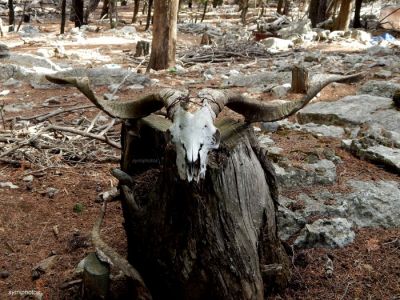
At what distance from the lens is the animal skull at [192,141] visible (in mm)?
2328

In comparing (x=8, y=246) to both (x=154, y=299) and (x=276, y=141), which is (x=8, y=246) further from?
(x=276, y=141)

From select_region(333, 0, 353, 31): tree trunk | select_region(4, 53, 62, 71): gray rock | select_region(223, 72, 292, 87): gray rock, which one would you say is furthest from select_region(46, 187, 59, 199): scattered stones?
select_region(333, 0, 353, 31): tree trunk

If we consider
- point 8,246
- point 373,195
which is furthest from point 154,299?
point 373,195

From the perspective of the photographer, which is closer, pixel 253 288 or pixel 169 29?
pixel 253 288

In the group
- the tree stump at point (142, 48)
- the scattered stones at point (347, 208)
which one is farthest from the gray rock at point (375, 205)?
the tree stump at point (142, 48)

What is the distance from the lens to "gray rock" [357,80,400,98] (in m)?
7.98

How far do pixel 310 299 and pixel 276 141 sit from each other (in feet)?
9.48

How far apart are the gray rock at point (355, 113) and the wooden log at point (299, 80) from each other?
840 millimetres

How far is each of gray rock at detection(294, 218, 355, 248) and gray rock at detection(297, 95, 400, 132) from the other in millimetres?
2877

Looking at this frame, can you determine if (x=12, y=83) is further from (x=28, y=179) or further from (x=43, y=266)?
(x=43, y=266)

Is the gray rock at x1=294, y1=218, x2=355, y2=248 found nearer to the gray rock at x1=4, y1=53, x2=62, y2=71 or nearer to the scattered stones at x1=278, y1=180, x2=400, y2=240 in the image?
the scattered stones at x1=278, y1=180, x2=400, y2=240

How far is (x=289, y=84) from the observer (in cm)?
878

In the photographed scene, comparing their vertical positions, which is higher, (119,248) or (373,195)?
(373,195)

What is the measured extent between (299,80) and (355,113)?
64.3 inches
